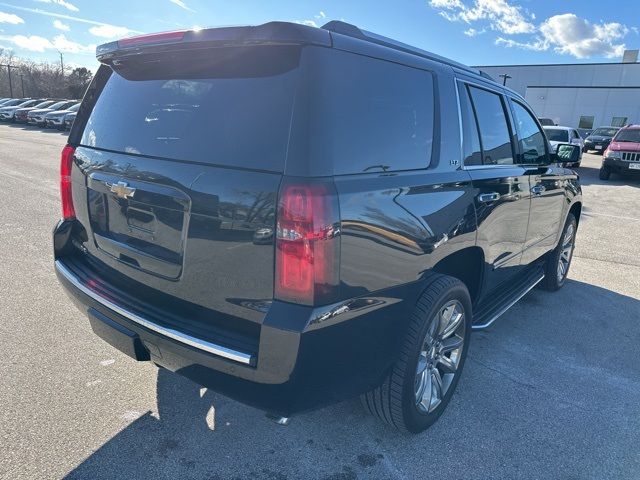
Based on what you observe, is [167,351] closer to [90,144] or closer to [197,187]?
[197,187]

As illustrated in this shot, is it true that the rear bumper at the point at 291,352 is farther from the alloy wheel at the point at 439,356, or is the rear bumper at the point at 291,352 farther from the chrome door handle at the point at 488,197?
the chrome door handle at the point at 488,197

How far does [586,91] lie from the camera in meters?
43.2

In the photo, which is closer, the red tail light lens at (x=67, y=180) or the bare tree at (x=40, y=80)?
the red tail light lens at (x=67, y=180)

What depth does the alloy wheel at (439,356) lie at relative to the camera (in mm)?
2623

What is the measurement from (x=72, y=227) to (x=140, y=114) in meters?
0.92

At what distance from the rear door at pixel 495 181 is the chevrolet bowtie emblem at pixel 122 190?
190 centimetres

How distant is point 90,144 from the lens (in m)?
2.66

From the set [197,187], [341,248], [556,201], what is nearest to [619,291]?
[556,201]

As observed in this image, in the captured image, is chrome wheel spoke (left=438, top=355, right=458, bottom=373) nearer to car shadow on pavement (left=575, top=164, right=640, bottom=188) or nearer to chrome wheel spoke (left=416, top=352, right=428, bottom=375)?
chrome wheel spoke (left=416, top=352, right=428, bottom=375)

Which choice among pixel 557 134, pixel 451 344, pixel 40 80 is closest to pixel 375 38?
pixel 451 344

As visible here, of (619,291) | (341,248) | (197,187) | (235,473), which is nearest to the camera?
(341,248)

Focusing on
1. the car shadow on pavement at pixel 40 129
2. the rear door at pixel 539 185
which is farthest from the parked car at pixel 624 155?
the car shadow on pavement at pixel 40 129

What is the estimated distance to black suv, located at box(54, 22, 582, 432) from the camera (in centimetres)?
184

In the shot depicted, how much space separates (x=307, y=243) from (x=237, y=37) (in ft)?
2.98
